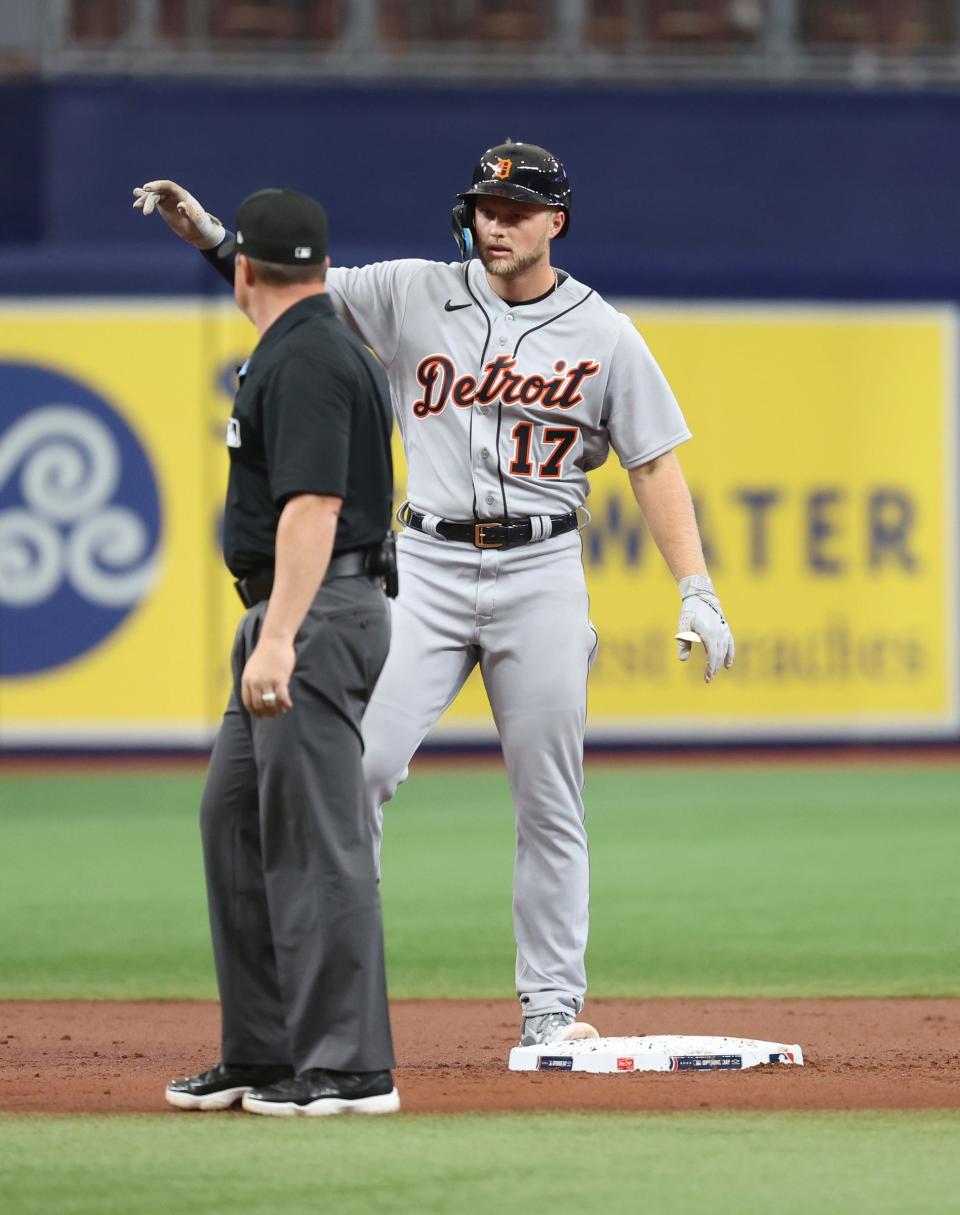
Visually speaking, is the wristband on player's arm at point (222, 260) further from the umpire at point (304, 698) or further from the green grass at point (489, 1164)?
the green grass at point (489, 1164)

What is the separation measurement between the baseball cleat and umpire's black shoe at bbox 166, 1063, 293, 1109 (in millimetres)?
873

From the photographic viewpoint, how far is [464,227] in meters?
5.65

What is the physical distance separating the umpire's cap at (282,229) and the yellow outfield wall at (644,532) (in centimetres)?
854

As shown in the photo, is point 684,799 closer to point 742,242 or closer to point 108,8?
point 742,242

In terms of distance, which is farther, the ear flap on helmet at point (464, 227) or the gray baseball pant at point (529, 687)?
the ear flap on helmet at point (464, 227)

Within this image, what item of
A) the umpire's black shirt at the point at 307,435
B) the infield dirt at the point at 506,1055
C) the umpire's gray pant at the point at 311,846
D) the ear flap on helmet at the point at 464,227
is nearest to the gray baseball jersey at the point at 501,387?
the ear flap on helmet at the point at 464,227

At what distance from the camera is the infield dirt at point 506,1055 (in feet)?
15.8

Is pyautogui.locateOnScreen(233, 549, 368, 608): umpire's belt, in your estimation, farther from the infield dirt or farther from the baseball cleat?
the baseball cleat

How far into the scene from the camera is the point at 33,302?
13414mm

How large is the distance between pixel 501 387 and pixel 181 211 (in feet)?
2.84

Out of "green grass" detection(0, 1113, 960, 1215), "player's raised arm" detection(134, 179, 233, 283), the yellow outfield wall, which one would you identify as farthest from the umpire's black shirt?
the yellow outfield wall

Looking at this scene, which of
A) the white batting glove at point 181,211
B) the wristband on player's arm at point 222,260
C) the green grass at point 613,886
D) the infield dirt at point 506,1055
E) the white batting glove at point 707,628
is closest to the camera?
the infield dirt at point 506,1055

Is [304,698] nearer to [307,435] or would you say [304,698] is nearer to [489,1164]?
[307,435]

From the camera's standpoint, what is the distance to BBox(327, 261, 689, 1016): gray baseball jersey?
5.42 metres
